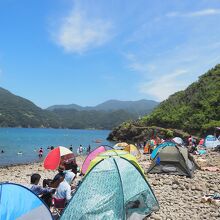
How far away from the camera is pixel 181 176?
17047 millimetres

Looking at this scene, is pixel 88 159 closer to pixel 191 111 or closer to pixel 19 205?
pixel 19 205

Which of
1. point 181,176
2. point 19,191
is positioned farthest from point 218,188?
point 19,191

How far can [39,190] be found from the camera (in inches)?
392

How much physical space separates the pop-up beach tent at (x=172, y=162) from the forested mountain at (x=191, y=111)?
3699 cm

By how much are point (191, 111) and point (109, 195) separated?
57581mm

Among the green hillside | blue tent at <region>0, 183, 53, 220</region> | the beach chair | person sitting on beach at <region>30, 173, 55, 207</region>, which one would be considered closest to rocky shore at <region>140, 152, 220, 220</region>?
the beach chair

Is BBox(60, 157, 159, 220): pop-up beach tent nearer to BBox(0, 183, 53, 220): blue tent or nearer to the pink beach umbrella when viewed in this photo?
BBox(0, 183, 53, 220): blue tent

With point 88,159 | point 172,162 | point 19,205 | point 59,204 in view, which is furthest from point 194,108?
point 19,205

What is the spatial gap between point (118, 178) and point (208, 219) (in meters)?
2.97

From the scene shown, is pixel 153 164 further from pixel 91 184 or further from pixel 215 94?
pixel 215 94

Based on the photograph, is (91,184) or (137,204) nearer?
(91,184)

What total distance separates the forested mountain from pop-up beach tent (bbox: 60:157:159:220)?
44.4 metres

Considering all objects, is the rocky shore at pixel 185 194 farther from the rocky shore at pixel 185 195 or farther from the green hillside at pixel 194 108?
the green hillside at pixel 194 108

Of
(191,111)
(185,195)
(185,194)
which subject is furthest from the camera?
(191,111)
